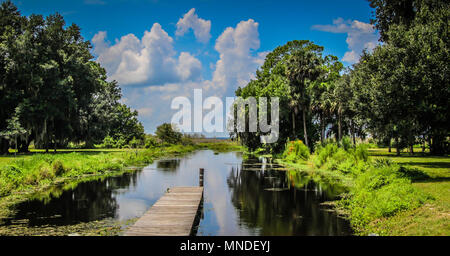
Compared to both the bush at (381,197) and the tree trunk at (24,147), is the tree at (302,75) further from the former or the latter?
the tree trunk at (24,147)

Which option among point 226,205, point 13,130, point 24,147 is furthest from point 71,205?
point 24,147

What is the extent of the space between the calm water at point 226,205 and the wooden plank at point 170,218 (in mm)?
888

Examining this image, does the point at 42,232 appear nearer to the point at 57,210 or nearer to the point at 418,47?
the point at 57,210

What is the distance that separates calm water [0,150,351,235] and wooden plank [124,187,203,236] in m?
0.89

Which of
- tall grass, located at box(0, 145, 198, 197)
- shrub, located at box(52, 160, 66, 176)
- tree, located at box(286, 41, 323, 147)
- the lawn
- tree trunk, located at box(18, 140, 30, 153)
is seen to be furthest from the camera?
tree, located at box(286, 41, 323, 147)

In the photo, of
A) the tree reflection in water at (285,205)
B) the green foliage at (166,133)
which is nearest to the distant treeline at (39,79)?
the tree reflection in water at (285,205)

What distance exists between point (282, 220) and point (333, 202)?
438cm

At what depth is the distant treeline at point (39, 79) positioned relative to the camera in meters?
39.4

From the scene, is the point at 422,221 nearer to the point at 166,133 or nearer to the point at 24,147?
Result: the point at 24,147

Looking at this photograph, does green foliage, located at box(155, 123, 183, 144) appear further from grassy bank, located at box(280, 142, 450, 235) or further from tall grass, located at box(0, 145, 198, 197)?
grassy bank, located at box(280, 142, 450, 235)

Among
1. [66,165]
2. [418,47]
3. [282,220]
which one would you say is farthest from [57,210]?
[418,47]

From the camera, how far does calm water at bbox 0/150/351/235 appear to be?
1361 centimetres

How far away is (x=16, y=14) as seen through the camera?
44656 mm

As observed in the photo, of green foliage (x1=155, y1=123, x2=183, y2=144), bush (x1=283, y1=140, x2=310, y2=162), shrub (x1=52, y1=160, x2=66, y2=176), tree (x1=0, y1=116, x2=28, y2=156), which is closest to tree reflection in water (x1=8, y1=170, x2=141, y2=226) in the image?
shrub (x1=52, y1=160, x2=66, y2=176)
